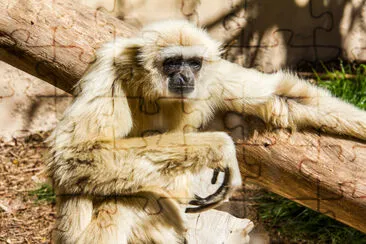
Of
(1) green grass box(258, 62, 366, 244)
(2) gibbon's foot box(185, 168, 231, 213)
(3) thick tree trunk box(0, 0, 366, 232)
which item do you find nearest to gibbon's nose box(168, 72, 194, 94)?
(3) thick tree trunk box(0, 0, 366, 232)

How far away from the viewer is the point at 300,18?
9.40 m

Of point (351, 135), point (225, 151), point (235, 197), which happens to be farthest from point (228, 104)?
point (235, 197)

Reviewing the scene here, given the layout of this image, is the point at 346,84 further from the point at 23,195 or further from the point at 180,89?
the point at 23,195

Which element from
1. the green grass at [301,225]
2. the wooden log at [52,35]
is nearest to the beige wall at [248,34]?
the green grass at [301,225]

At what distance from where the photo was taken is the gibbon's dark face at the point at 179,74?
5.24 metres

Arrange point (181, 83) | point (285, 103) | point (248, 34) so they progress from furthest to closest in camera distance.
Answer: point (248, 34) → point (285, 103) → point (181, 83)

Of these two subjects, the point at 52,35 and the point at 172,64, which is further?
the point at 52,35

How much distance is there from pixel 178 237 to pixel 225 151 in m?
1.05

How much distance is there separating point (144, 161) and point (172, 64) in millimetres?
986

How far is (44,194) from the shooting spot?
8.09 metres

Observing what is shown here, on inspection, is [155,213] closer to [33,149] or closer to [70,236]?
[70,236]

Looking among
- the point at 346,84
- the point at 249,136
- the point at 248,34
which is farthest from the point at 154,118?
the point at 248,34

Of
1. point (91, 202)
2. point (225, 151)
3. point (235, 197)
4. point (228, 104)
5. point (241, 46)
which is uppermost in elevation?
point (241, 46)

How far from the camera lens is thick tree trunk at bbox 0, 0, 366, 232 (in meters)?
5.31
